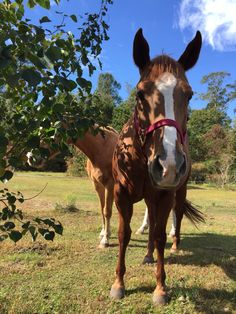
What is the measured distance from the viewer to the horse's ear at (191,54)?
10.5 feet

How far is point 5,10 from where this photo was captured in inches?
79.9

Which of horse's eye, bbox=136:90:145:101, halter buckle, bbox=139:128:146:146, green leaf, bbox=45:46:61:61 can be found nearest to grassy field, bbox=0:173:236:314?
halter buckle, bbox=139:128:146:146

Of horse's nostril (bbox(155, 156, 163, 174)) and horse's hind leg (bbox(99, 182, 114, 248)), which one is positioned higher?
horse's nostril (bbox(155, 156, 163, 174))

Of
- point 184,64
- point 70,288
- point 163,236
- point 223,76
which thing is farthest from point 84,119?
point 223,76

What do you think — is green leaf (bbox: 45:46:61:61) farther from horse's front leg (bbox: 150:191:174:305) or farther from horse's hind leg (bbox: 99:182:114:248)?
horse's hind leg (bbox: 99:182:114:248)

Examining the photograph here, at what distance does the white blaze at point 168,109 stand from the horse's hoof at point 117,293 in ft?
5.97

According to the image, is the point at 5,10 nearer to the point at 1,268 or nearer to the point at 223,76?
the point at 1,268

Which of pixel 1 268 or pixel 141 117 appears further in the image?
pixel 1 268

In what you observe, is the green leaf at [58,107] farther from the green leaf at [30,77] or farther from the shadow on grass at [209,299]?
the shadow on grass at [209,299]

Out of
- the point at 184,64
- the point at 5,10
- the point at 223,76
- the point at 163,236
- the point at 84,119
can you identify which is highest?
the point at 223,76

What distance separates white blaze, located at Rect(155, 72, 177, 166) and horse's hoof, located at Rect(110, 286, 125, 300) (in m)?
1.82

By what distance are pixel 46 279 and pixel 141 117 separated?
7.39 ft

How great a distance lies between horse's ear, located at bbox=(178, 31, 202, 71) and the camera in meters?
3.21

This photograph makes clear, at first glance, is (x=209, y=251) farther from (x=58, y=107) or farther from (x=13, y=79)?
(x=13, y=79)
